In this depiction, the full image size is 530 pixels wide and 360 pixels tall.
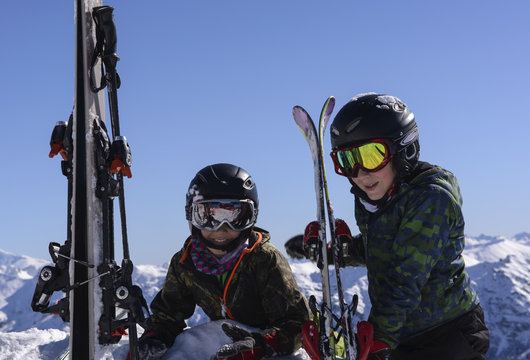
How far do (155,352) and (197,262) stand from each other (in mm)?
952

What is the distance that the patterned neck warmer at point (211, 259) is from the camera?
5.56 meters

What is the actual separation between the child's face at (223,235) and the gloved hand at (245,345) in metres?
1.01

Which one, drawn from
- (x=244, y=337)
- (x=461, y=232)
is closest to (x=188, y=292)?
(x=244, y=337)

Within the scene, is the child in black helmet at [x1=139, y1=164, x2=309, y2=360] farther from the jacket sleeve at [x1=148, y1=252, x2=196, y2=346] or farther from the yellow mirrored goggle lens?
the yellow mirrored goggle lens

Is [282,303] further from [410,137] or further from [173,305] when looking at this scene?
[410,137]

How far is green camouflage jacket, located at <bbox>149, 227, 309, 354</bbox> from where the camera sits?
210 inches

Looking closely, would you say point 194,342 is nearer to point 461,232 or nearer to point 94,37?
point 461,232

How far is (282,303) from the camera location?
210 inches

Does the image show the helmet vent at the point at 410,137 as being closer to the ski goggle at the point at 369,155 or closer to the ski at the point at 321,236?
the ski goggle at the point at 369,155

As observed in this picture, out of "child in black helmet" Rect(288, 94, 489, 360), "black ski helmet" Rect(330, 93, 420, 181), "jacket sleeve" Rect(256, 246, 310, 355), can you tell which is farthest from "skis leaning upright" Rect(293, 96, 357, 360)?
"jacket sleeve" Rect(256, 246, 310, 355)

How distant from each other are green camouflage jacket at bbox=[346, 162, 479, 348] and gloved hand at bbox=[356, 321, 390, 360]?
0.07 metres

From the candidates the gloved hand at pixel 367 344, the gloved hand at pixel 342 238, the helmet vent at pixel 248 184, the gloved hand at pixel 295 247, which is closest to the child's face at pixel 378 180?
the gloved hand at pixel 342 238

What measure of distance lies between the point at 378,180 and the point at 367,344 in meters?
1.42

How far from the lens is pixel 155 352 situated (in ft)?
17.1
